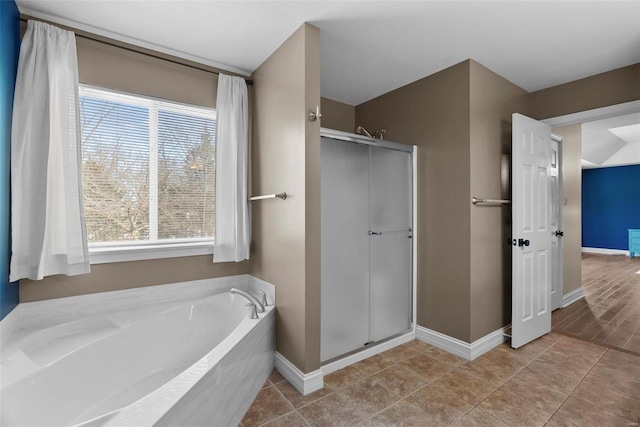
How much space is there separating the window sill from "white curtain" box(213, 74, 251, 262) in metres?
0.16

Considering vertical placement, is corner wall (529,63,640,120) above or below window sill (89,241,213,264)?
above

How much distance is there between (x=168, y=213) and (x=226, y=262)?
64cm

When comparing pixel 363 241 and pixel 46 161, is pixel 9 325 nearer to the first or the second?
pixel 46 161

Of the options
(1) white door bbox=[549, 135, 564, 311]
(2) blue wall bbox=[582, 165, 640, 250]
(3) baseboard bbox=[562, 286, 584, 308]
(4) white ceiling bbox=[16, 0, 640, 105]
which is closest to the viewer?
(4) white ceiling bbox=[16, 0, 640, 105]

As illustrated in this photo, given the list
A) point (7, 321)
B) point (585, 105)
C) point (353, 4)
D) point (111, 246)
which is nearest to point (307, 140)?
point (353, 4)

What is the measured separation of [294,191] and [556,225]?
11.3ft

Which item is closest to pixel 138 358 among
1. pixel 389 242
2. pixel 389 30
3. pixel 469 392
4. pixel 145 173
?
pixel 145 173

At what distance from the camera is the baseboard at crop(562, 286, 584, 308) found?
3.77 metres

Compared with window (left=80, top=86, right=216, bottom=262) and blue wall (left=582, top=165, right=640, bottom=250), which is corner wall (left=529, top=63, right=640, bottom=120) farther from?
blue wall (left=582, top=165, right=640, bottom=250)

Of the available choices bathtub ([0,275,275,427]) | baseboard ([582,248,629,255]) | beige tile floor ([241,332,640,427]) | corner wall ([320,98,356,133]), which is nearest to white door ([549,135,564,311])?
beige tile floor ([241,332,640,427])

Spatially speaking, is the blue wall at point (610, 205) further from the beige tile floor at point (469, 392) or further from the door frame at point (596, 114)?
the beige tile floor at point (469, 392)

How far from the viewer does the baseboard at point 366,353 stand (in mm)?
2281

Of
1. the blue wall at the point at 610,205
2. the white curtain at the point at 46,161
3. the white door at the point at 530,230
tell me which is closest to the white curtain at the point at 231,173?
the white curtain at the point at 46,161

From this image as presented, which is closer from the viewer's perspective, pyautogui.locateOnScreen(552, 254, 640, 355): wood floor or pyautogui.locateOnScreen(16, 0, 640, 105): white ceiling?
pyautogui.locateOnScreen(16, 0, 640, 105): white ceiling
